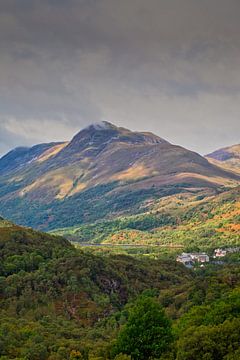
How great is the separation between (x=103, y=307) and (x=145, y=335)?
4404 cm

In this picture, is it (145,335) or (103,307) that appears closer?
(145,335)

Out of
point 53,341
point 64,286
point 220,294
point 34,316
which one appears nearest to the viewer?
point 53,341

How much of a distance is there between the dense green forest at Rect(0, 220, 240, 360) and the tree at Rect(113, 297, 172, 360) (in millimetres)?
116

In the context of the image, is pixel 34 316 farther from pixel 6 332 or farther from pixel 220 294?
pixel 220 294

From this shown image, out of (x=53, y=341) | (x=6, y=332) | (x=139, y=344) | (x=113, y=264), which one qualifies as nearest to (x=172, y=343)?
(x=139, y=344)

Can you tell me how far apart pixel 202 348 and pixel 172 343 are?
823 centimetres

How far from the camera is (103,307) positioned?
99.7 metres

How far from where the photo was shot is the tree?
55750mm

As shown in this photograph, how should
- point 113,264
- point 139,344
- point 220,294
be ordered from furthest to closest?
point 113,264, point 220,294, point 139,344

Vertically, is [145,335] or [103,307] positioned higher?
[145,335]

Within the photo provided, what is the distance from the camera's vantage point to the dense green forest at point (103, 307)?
55.6 metres

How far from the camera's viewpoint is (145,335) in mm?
56906

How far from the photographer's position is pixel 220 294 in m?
81.2

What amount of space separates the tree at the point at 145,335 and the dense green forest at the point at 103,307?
0.38ft
